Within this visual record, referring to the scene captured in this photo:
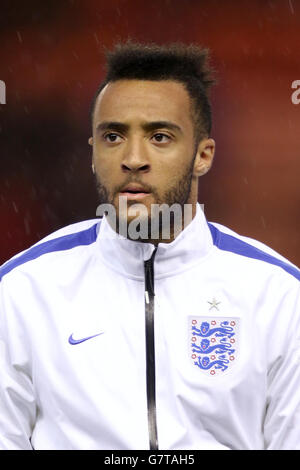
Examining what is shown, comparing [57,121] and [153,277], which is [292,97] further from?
[153,277]

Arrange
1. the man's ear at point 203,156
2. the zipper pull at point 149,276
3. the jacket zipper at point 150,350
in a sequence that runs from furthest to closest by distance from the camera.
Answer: the man's ear at point 203,156 → the zipper pull at point 149,276 → the jacket zipper at point 150,350

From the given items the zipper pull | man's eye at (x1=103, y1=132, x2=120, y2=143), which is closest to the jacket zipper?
the zipper pull

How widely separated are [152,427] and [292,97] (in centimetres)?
249

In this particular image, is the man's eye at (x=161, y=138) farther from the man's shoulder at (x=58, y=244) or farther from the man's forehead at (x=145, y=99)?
the man's shoulder at (x=58, y=244)

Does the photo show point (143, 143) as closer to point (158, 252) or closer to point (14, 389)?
point (158, 252)

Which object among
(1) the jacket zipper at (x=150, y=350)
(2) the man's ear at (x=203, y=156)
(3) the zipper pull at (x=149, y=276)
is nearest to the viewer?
(1) the jacket zipper at (x=150, y=350)

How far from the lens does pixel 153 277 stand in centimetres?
248

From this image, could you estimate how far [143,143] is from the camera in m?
2.39

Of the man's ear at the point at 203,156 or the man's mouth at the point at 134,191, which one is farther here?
the man's ear at the point at 203,156

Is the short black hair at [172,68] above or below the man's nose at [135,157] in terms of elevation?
above

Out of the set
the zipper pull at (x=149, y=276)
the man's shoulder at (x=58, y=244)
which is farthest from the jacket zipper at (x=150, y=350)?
the man's shoulder at (x=58, y=244)

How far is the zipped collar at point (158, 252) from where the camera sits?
2473 millimetres

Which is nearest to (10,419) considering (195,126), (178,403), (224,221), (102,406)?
(102,406)

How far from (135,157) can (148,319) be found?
457 mm
